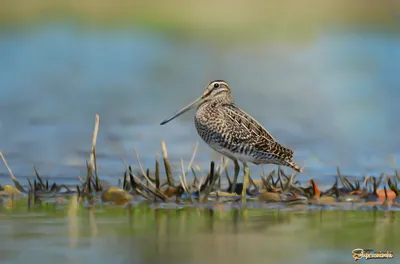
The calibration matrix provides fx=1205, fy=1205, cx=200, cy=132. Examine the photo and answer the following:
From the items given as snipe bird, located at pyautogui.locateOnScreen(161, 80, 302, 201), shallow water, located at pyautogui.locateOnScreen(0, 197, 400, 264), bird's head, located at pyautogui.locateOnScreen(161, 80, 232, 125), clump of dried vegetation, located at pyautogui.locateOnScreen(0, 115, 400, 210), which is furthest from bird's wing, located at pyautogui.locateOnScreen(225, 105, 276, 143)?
shallow water, located at pyautogui.locateOnScreen(0, 197, 400, 264)

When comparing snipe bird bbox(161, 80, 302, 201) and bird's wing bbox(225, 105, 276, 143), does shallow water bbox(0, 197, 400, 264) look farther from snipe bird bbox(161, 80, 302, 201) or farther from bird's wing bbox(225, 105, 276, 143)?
bird's wing bbox(225, 105, 276, 143)

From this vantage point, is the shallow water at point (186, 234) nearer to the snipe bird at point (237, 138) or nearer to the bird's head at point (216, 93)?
the snipe bird at point (237, 138)

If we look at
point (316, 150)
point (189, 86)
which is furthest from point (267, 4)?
point (316, 150)

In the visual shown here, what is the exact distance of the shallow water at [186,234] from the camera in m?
7.76

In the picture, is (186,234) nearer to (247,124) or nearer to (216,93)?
(247,124)

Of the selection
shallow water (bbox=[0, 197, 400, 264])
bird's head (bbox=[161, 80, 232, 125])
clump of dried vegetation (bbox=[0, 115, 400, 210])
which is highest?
bird's head (bbox=[161, 80, 232, 125])

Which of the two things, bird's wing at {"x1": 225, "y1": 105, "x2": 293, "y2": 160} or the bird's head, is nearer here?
bird's wing at {"x1": 225, "y1": 105, "x2": 293, "y2": 160}

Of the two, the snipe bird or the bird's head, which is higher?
the bird's head

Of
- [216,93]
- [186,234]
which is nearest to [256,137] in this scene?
[216,93]

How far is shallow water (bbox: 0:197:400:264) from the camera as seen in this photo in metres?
7.76

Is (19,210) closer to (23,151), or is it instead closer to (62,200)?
(62,200)

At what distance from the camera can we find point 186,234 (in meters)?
8.48

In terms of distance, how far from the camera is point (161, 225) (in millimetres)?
8852

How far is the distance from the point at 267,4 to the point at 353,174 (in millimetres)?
12021
